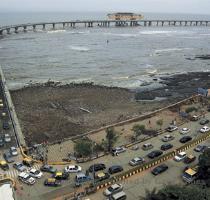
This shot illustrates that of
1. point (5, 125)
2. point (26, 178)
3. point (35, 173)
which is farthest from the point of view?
point (5, 125)

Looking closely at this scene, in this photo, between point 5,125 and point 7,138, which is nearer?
point 7,138

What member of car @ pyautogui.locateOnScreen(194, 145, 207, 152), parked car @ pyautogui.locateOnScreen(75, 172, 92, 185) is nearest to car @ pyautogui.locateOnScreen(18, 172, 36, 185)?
parked car @ pyautogui.locateOnScreen(75, 172, 92, 185)

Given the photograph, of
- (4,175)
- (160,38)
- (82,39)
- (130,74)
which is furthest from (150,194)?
(160,38)

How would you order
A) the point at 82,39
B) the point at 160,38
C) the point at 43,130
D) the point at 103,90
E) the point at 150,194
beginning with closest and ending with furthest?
1. the point at 150,194
2. the point at 43,130
3. the point at 103,90
4. the point at 82,39
5. the point at 160,38

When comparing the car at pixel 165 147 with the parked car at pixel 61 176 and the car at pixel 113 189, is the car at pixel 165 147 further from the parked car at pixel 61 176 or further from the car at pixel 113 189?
the parked car at pixel 61 176

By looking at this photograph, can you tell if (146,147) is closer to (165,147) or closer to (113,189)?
(165,147)

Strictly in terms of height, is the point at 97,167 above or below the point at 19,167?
above

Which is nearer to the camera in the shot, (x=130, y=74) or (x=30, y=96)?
(x=30, y=96)

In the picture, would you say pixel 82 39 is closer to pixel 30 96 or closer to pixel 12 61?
pixel 12 61

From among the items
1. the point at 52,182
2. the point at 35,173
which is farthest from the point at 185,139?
the point at 35,173
